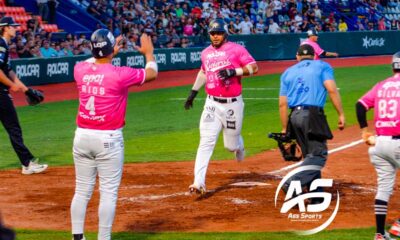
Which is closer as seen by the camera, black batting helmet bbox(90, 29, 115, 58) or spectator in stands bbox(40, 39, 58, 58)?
black batting helmet bbox(90, 29, 115, 58)

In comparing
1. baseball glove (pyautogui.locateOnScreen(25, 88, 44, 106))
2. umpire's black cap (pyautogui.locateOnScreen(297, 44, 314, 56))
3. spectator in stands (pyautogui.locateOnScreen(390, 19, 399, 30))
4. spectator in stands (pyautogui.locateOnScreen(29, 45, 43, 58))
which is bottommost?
spectator in stands (pyautogui.locateOnScreen(390, 19, 399, 30))

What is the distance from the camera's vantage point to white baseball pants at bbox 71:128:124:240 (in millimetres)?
8164

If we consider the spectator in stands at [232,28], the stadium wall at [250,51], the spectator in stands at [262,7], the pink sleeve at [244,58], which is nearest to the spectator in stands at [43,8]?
the stadium wall at [250,51]

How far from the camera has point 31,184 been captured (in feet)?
40.4

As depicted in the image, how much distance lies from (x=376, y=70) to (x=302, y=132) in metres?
23.2

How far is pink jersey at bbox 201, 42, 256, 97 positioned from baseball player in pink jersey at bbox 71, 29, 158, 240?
2.93 m

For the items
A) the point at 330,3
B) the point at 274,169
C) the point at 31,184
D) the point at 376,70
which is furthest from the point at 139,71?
the point at 330,3

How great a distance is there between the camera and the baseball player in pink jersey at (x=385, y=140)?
8.66 meters

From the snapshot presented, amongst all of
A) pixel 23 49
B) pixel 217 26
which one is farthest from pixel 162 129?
pixel 23 49

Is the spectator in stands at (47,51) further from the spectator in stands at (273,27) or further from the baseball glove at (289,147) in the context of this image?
the baseball glove at (289,147)

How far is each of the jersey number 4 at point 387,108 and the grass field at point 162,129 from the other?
1.32 m

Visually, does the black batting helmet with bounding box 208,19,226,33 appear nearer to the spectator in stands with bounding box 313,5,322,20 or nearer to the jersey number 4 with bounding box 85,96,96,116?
the jersey number 4 with bounding box 85,96,96,116

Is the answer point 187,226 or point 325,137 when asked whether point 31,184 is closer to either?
point 187,226

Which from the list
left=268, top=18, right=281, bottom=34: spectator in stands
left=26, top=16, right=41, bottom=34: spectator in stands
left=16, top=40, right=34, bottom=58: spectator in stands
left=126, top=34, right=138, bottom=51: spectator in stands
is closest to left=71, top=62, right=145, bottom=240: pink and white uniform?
left=16, top=40, right=34, bottom=58: spectator in stands
